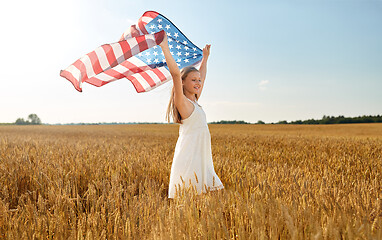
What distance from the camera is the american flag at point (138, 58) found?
329cm

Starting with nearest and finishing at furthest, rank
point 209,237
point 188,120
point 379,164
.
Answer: point 209,237, point 188,120, point 379,164

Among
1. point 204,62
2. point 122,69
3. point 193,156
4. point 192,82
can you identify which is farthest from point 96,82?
point 193,156

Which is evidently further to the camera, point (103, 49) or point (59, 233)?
point (103, 49)

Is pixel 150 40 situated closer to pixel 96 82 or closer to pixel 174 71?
pixel 174 71

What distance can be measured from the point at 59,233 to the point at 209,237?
1.14 metres

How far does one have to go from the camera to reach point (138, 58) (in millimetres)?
4449

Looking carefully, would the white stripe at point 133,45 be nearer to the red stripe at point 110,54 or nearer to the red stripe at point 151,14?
the red stripe at point 110,54

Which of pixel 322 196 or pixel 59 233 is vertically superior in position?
pixel 322 196

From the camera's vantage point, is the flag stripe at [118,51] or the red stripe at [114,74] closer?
the flag stripe at [118,51]

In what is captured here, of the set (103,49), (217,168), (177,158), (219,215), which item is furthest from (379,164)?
(103,49)

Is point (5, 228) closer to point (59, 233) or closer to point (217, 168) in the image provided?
point (59, 233)

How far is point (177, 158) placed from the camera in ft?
10.2

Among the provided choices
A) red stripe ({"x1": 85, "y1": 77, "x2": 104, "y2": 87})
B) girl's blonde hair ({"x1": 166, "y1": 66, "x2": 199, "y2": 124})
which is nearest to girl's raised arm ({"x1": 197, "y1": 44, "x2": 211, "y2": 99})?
girl's blonde hair ({"x1": 166, "y1": 66, "x2": 199, "y2": 124})

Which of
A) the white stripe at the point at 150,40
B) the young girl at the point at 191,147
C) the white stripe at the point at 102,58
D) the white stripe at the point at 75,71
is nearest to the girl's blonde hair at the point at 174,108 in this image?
the young girl at the point at 191,147
